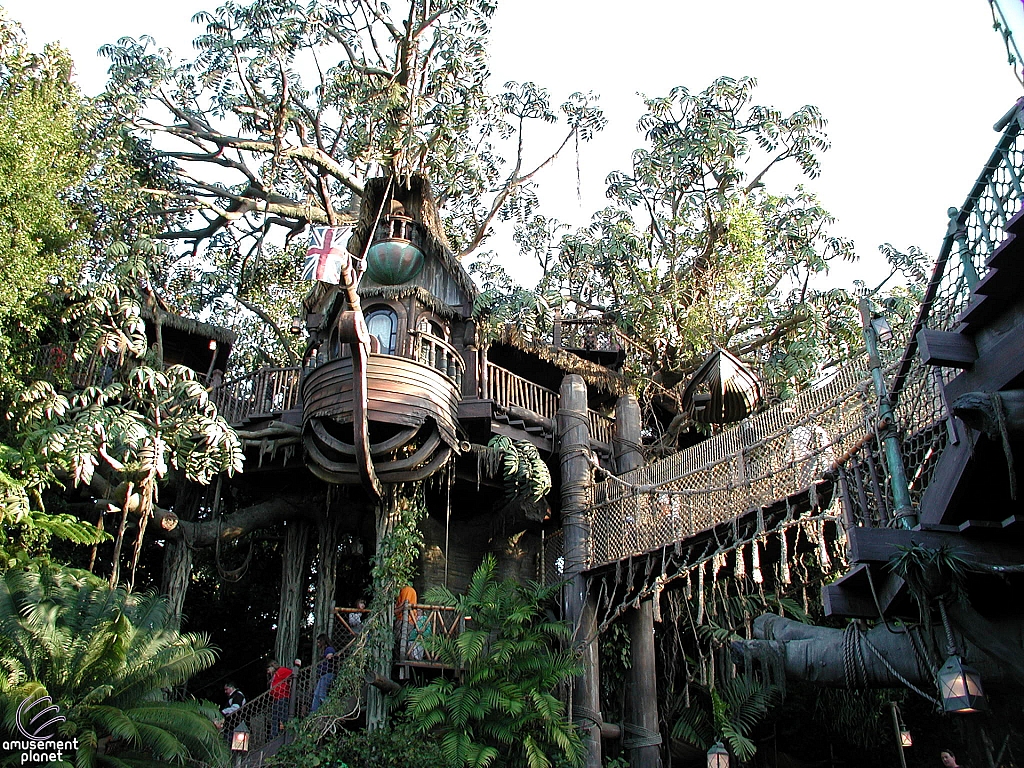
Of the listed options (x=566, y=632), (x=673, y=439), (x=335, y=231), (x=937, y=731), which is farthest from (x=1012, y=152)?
(x=937, y=731)

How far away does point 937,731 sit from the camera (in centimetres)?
1703

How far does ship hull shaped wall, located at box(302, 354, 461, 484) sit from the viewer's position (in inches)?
592

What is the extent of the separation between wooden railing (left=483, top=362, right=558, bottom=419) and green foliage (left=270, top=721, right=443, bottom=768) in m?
6.49

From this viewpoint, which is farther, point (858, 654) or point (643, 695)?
point (643, 695)

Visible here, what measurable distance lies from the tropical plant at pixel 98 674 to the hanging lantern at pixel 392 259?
315 inches

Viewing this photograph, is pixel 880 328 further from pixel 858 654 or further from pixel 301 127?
pixel 301 127

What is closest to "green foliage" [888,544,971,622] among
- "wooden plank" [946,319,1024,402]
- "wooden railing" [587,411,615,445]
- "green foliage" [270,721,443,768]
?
"wooden plank" [946,319,1024,402]

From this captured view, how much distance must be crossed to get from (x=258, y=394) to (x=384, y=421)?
3525mm

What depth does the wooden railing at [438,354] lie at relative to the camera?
54.3 ft

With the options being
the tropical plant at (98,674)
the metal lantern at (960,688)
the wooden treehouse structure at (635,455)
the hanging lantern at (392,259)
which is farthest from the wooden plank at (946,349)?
the hanging lantern at (392,259)

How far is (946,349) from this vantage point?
7.29 m

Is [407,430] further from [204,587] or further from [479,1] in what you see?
[479,1]

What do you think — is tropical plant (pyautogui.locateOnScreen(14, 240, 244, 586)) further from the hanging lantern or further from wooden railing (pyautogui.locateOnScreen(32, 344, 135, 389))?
the hanging lantern

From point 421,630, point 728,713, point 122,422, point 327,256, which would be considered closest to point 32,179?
point 122,422
